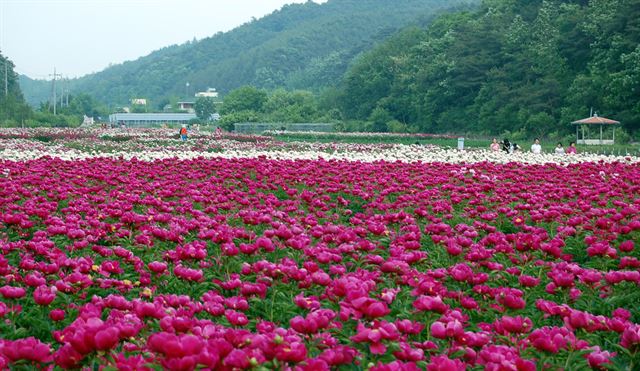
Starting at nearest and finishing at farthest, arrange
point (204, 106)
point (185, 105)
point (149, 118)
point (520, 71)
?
point (520, 71) < point (149, 118) < point (204, 106) < point (185, 105)

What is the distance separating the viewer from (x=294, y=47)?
15975cm

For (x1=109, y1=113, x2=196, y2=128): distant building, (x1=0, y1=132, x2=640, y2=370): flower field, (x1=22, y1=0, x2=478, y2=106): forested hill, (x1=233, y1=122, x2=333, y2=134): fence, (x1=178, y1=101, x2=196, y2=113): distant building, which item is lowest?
(x1=0, y1=132, x2=640, y2=370): flower field

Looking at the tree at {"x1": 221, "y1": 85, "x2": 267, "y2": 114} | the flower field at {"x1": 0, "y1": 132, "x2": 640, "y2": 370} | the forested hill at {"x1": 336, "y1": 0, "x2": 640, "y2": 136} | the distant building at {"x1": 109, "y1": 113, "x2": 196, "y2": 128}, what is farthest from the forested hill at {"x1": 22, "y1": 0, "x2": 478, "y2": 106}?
the flower field at {"x1": 0, "y1": 132, "x2": 640, "y2": 370}

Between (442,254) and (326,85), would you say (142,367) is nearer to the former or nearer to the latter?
(442,254)

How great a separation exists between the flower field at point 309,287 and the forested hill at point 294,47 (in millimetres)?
111532

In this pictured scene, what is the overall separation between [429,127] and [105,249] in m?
56.5

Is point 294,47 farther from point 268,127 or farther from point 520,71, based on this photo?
point 520,71

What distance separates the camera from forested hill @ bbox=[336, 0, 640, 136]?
3781cm

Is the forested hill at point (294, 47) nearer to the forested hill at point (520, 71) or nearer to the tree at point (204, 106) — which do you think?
the tree at point (204, 106)

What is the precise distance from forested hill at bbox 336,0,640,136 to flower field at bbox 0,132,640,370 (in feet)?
100

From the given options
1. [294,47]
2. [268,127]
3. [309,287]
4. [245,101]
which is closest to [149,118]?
[294,47]

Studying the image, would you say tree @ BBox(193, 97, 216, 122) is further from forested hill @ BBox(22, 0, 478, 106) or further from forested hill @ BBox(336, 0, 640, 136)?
forested hill @ BBox(336, 0, 640, 136)

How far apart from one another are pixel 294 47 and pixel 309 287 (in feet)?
520

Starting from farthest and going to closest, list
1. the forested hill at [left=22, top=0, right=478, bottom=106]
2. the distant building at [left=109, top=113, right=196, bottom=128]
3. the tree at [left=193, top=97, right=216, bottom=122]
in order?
1. the tree at [left=193, top=97, right=216, bottom=122]
2. the forested hill at [left=22, top=0, right=478, bottom=106]
3. the distant building at [left=109, top=113, right=196, bottom=128]
